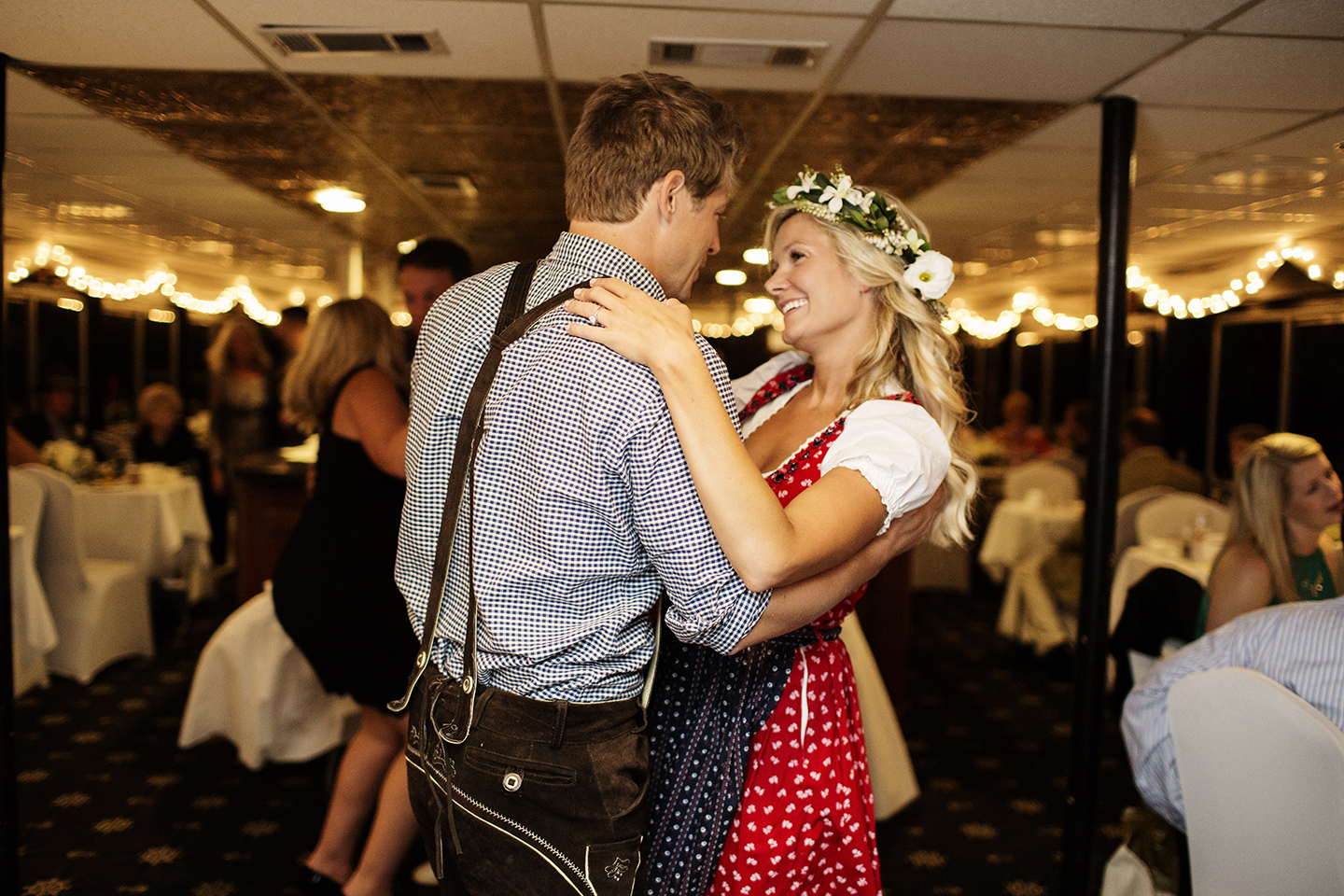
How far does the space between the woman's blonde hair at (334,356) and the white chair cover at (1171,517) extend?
3762 millimetres

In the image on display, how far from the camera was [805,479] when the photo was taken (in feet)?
4.96

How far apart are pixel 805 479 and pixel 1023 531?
497cm

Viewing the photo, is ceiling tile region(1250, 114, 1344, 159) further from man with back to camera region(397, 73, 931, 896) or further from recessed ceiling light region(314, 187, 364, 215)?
recessed ceiling light region(314, 187, 364, 215)

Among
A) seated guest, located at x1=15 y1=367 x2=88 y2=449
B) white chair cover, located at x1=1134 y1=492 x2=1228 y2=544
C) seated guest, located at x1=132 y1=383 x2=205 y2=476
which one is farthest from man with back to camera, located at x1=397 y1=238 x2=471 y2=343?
seated guest, located at x1=15 y1=367 x2=88 y2=449

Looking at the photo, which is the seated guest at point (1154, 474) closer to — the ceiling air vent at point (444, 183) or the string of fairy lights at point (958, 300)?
the string of fairy lights at point (958, 300)

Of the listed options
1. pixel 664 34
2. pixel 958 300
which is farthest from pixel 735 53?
pixel 958 300

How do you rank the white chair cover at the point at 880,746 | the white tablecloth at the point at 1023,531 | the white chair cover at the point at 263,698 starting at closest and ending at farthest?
1. the white chair cover at the point at 880,746
2. the white chair cover at the point at 263,698
3. the white tablecloth at the point at 1023,531

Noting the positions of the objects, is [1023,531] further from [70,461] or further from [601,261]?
[70,461]

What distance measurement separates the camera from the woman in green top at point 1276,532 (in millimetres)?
2758

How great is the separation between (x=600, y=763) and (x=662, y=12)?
199 centimetres

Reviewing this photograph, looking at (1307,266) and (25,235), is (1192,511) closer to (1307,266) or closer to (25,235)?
(1307,266)

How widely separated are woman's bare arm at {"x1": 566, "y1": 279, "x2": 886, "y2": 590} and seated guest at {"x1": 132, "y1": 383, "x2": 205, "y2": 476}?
645 centimetres

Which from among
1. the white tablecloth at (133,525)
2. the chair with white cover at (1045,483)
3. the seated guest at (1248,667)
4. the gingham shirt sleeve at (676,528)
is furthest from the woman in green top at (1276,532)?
the white tablecloth at (133,525)

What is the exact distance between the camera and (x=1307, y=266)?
5434 mm
